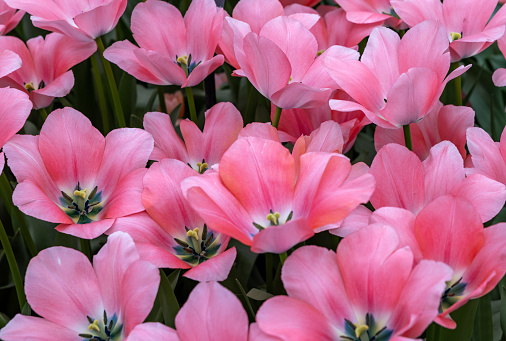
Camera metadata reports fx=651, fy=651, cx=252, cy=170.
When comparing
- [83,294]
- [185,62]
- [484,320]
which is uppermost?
[185,62]

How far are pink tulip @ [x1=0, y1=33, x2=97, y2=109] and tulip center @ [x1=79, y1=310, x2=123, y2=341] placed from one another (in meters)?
0.36

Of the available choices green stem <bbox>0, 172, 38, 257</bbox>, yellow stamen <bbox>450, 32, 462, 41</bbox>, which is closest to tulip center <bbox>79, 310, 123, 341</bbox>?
green stem <bbox>0, 172, 38, 257</bbox>

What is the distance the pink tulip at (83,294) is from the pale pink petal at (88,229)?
0.10 ft

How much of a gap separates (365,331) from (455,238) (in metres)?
0.12

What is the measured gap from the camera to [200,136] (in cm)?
82

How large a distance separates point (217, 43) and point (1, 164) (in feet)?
1.16

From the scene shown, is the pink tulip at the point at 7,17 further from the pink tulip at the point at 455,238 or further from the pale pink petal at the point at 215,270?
the pink tulip at the point at 455,238

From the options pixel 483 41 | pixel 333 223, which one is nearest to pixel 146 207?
pixel 333 223

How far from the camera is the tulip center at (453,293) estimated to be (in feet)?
1.99

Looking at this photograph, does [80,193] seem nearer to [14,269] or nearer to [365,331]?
[14,269]

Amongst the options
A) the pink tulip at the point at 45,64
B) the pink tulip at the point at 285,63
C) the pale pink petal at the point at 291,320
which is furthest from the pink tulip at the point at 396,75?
the pink tulip at the point at 45,64

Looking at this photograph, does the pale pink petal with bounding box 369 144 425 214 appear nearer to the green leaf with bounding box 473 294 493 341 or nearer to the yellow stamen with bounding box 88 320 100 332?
the green leaf with bounding box 473 294 493 341

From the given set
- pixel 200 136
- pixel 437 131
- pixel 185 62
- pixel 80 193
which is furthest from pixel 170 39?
pixel 437 131

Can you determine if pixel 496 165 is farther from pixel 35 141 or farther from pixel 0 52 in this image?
pixel 0 52
